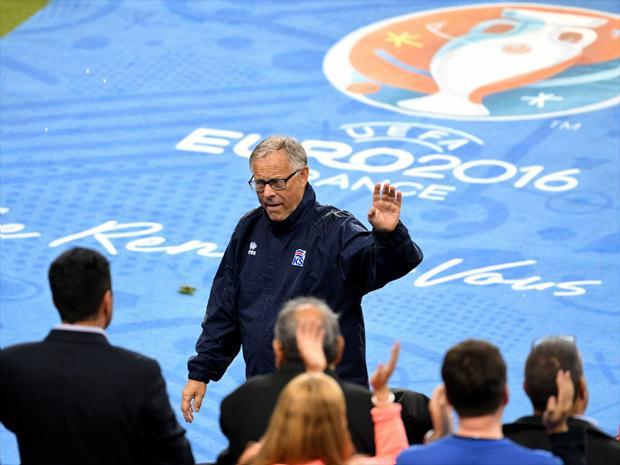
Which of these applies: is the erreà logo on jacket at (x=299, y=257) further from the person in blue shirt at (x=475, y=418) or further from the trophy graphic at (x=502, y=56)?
the trophy graphic at (x=502, y=56)

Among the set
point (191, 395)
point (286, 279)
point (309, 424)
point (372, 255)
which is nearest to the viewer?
point (309, 424)

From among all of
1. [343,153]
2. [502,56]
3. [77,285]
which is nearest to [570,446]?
[77,285]

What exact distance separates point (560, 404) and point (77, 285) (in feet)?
5.15

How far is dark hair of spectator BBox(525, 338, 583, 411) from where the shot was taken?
4.02 metres

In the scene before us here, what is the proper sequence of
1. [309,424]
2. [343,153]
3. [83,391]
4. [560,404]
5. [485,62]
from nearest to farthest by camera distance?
[309,424] < [560,404] < [83,391] < [343,153] < [485,62]

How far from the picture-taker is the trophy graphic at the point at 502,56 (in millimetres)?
11328

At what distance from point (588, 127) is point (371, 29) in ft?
9.38

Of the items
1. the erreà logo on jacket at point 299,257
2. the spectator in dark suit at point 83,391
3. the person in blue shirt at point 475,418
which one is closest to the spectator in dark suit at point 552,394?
the person in blue shirt at point 475,418

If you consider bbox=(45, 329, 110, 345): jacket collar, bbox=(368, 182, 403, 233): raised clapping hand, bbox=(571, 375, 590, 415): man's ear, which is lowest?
bbox=(571, 375, 590, 415): man's ear

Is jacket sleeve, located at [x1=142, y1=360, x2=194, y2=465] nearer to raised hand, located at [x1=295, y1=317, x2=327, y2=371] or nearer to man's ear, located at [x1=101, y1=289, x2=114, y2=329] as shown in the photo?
man's ear, located at [x1=101, y1=289, x2=114, y2=329]

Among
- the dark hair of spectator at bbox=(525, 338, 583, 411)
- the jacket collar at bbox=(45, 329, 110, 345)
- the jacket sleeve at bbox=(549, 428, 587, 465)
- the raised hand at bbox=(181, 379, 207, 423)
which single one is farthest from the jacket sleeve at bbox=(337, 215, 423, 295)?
the jacket collar at bbox=(45, 329, 110, 345)

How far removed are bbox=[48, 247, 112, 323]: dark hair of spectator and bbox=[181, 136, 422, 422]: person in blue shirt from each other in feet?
4.06

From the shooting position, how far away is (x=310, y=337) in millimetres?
4148

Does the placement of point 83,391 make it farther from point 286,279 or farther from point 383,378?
point 286,279
